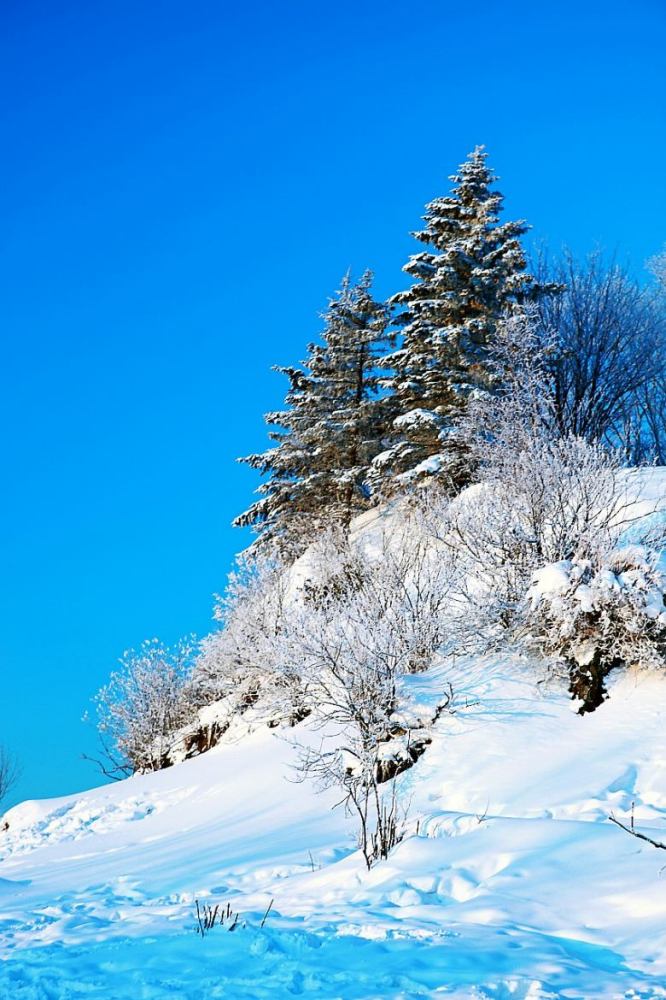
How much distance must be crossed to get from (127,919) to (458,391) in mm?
17950

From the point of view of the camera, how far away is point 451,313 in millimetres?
24312

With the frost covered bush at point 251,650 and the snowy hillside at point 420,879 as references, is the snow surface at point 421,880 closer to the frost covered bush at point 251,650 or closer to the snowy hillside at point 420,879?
the snowy hillside at point 420,879

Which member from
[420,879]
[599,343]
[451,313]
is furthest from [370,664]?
[599,343]

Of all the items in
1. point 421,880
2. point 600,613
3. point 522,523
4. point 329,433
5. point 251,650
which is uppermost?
point 329,433

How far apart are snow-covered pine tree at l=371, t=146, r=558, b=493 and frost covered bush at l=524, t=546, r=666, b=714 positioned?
9.70 meters

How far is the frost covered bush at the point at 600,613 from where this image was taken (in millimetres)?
11320

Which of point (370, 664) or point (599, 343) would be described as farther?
point (599, 343)

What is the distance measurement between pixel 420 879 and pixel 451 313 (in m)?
20.3

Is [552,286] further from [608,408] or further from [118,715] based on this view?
[118,715]

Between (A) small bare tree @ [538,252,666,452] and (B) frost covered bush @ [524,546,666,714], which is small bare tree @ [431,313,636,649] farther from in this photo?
(A) small bare tree @ [538,252,666,452]

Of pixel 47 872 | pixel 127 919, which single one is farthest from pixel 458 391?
pixel 127 919

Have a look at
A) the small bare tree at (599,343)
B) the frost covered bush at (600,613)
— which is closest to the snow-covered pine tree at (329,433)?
the small bare tree at (599,343)

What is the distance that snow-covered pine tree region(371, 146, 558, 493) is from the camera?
2242 cm

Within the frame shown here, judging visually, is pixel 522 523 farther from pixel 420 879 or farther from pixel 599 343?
pixel 599 343
